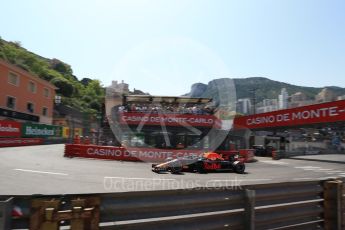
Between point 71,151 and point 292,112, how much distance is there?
18.7 metres

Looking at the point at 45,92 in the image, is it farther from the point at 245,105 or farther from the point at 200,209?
the point at 245,105

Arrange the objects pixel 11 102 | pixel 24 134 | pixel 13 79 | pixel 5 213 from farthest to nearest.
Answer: pixel 13 79 < pixel 11 102 < pixel 24 134 < pixel 5 213

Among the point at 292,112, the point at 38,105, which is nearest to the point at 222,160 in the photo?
the point at 292,112

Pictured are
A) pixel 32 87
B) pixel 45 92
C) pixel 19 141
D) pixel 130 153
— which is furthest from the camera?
pixel 45 92

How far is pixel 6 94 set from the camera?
4097 cm

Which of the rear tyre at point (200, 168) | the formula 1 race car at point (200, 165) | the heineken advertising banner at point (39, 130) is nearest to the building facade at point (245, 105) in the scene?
the heineken advertising banner at point (39, 130)

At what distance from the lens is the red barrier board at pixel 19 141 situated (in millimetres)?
33237

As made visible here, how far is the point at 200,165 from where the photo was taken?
1808 centimetres

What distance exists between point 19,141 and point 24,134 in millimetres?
2528

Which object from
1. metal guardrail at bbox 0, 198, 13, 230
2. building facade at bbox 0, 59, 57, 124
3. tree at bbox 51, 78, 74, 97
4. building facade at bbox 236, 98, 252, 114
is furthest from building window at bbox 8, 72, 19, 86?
building facade at bbox 236, 98, 252, 114

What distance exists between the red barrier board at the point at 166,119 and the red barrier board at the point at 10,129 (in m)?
12.8

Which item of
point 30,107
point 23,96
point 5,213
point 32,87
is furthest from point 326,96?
point 5,213

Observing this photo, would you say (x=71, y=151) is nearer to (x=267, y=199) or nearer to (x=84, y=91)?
(x=267, y=199)

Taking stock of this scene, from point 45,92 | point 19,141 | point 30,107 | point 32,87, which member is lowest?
point 19,141
